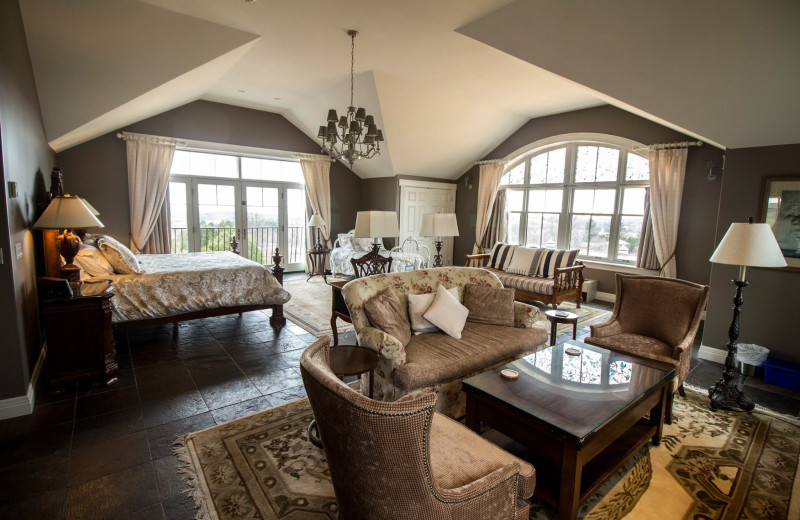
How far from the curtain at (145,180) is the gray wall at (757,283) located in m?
Result: 7.36

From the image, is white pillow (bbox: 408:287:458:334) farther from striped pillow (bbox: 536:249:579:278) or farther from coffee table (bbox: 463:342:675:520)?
striped pillow (bbox: 536:249:579:278)

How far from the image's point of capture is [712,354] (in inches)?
150

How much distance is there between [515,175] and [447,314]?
5313mm

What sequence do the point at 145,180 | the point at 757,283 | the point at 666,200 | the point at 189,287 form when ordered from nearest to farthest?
the point at 757,283 < the point at 189,287 < the point at 666,200 < the point at 145,180

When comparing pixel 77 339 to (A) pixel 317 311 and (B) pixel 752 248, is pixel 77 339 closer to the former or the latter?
(A) pixel 317 311

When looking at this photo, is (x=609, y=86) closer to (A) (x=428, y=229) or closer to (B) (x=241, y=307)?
(A) (x=428, y=229)

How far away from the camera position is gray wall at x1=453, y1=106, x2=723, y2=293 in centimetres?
498

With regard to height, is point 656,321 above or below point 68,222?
below

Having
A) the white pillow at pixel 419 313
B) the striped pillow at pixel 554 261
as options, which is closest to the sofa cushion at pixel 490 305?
the white pillow at pixel 419 313

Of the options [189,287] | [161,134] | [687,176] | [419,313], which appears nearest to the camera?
[419,313]

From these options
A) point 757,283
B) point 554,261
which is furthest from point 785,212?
point 554,261

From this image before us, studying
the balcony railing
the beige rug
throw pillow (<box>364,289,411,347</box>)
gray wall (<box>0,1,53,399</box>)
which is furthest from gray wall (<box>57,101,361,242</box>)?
throw pillow (<box>364,289,411,347</box>)

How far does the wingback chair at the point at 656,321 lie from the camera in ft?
9.08

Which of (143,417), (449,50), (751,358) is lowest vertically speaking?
(143,417)
